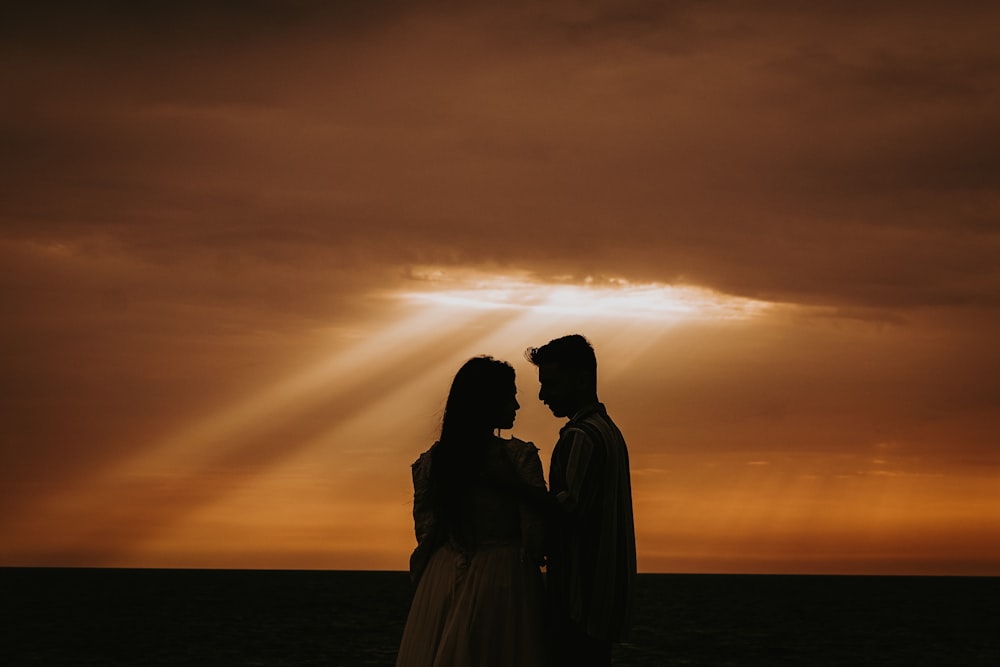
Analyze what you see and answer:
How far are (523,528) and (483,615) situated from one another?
0.54 meters

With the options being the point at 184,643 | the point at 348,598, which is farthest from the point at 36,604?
the point at 184,643

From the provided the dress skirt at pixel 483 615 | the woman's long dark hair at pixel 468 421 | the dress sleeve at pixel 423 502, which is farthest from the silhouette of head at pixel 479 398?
the dress skirt at pixel 483 615

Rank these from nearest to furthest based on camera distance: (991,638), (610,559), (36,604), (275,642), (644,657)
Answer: (610,559) → (644,657) → (275,642) → (991,638) → (36,604)

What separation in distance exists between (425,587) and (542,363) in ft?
4.90

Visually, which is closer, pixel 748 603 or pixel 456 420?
pixel 456 420

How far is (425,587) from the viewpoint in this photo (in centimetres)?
721

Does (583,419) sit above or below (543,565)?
above

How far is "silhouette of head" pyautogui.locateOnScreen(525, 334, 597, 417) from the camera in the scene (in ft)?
22.0

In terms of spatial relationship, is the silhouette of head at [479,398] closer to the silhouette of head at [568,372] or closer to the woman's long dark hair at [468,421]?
the woman's long dark hair at [468,421]

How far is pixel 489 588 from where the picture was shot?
273 inches

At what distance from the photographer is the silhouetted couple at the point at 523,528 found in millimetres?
6660

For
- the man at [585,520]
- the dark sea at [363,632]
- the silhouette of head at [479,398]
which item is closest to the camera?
the man at [585,520]

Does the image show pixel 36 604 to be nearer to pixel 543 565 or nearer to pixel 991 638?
pixel 991 638

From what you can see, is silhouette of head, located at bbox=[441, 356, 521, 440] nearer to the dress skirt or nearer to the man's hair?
the man's hair
